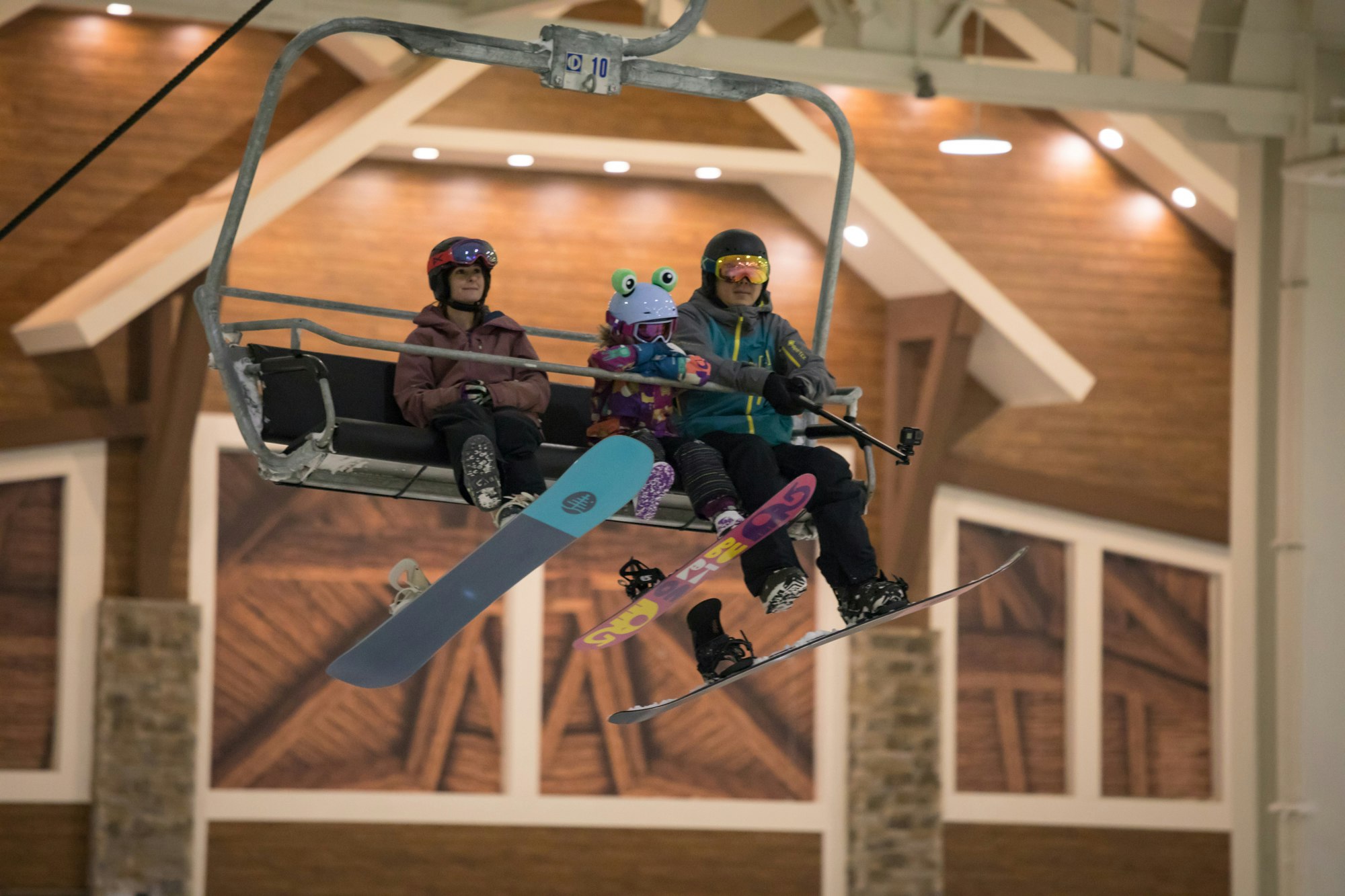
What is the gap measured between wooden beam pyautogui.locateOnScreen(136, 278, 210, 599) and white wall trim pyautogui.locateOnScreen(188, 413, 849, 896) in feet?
0.59

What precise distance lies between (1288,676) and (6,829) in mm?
6794

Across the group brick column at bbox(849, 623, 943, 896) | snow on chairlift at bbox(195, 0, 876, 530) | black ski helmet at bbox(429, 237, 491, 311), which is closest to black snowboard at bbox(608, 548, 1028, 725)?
snow on chairlift at bbox(195, 0, 876, 530)

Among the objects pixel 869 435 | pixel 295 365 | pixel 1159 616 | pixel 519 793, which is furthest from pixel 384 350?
pixel 1159 616

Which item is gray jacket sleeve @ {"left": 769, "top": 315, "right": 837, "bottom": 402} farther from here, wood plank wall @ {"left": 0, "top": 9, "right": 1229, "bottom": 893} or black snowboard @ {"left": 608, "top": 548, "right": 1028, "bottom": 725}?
A: wood plank wall @ {"left": 0, "top": 9, "right": 1229, "bottom": 893}

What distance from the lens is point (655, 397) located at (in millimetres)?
5301

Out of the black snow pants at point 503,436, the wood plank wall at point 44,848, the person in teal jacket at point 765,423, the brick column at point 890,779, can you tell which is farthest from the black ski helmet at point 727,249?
the wood plank wall at point 44,848

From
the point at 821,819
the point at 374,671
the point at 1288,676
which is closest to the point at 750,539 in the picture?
the point at 374,671

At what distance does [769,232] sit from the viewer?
10.4 metres

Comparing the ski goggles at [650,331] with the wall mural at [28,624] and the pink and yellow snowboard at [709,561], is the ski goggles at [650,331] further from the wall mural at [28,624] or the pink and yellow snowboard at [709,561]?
the wall mural at [28,624]

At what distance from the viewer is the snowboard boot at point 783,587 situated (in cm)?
501

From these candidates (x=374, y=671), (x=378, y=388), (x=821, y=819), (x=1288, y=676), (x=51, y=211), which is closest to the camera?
(x=374, y=671)

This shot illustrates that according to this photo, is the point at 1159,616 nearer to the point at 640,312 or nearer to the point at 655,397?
the point at 655,397

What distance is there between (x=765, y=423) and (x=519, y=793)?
5.12 m

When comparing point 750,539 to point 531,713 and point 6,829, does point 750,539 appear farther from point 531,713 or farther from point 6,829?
point 6,829
